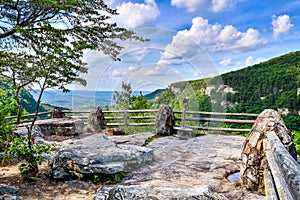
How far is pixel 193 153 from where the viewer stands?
A: 5738 mm

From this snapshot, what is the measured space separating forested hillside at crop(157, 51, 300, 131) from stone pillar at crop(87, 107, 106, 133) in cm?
263

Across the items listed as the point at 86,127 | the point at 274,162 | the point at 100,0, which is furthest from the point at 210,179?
the point at 86,127

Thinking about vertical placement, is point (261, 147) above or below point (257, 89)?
below

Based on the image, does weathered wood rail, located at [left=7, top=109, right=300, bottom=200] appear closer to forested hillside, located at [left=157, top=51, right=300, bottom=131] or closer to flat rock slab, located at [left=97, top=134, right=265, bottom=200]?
flat rock slab, located at [left=97, top=134, right=265, bottom=200]

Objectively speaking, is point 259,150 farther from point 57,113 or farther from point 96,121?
point 57,113

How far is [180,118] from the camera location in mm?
9289

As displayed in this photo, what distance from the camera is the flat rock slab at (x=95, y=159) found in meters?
4.14

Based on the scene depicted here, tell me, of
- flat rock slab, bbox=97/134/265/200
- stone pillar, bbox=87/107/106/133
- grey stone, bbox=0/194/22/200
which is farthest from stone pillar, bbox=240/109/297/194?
stone pillar, bbox=87/107/106/133

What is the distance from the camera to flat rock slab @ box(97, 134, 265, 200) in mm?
2539

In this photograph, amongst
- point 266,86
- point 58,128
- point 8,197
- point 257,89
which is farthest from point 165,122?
point 266,86

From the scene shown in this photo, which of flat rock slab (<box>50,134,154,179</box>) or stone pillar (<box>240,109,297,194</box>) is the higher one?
stone pillar (<box>240,109,297,194</box>)

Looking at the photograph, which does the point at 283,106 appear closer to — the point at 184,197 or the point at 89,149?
the point at 89,149

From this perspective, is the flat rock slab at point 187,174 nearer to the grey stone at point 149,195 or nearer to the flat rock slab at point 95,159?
the grey stone at point 149,195

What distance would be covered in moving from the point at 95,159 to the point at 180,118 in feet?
17.9
